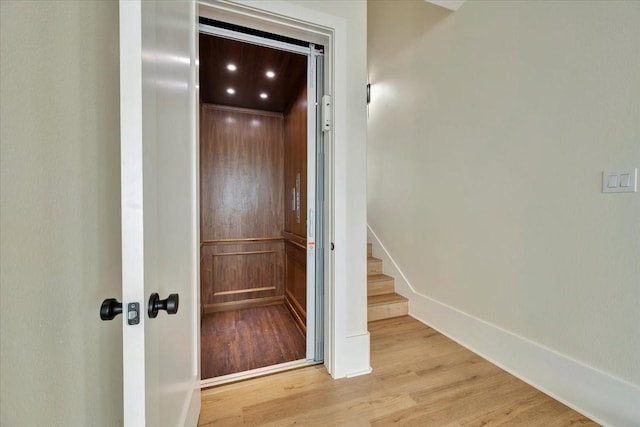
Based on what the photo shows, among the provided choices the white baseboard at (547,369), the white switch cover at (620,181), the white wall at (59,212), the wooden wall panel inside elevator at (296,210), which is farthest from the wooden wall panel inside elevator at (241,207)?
the white switch cover at (620,181)

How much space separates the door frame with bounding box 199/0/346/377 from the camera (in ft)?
5.19

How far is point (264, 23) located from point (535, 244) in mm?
2246

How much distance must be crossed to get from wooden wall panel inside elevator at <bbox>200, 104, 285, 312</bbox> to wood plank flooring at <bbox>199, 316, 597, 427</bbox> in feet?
5.32

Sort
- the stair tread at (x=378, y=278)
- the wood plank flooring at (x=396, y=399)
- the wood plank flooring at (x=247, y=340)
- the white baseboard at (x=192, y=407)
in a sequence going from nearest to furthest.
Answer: the white baseboard at (x=192, y=407), the wood plank flooring at (x=396, y=399), the wood plank flooring at (x=247, y=340), the stair tread at (x=378, y=278)

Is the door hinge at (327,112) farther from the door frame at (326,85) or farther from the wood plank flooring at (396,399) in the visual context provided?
the wood plank flooring at (396,399)

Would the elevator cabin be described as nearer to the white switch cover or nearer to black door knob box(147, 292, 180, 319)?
black door knob box(147, 292, 180, 319)

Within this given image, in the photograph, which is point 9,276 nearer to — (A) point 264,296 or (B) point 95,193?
(B) point 95,193

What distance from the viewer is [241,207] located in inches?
130

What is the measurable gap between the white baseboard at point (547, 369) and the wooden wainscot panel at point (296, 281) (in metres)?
1.21

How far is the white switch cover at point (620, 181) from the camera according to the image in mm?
1305

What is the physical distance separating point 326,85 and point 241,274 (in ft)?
7.98

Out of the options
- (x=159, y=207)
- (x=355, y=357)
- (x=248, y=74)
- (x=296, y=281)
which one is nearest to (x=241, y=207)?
(x=296, y=281)

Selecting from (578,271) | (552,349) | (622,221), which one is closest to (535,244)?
(578,271)

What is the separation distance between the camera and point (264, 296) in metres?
3.36
